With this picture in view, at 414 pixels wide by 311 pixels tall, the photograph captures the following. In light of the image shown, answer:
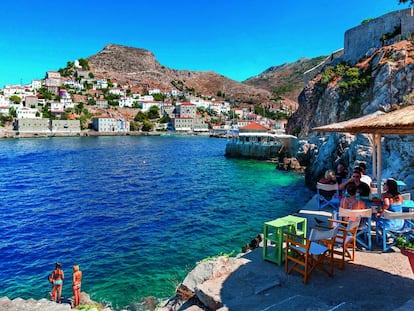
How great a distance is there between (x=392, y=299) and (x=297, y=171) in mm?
27052

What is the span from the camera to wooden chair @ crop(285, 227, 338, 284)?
191 inches

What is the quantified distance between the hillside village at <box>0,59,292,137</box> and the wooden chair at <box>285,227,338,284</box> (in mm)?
108810

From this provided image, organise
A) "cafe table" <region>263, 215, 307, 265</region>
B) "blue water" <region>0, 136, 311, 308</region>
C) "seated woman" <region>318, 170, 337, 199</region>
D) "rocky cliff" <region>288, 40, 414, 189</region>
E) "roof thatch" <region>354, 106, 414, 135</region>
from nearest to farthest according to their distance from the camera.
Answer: "roof thatch" <region>354, 106, 414, 135</region>
"cafe table" <region>263, 215, 307, 265</region>
"seated woman" <region>318, 170, 337, 199</region>
"blue water" <region>0, 136, 311, 308</region>
"rocky cliff" <region>288, 40, 414, 189</region>

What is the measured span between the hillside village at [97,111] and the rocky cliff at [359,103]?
72.2m

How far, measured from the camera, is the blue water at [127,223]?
9516mm

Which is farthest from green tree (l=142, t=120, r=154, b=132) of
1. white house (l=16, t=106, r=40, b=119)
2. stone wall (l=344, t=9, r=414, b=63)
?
stone wall (l=344, t=9, r=414, b=63)

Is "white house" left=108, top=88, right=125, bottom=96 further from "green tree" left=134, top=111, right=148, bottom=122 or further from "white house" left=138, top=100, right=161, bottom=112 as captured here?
"green tree" left=134, top=111, right=148, bottom=122

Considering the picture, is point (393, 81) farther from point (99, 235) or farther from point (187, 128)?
point (187, 128)

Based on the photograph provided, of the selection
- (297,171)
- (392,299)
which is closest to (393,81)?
(297,171)

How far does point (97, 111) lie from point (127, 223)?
12208cm

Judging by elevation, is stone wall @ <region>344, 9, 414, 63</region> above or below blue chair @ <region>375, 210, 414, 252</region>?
above

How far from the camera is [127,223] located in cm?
1497

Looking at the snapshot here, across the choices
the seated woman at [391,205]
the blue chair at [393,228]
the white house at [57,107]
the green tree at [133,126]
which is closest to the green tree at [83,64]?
the white house at [57,107]

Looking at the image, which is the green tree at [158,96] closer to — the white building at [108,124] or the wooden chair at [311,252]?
the white building at [108,124]
